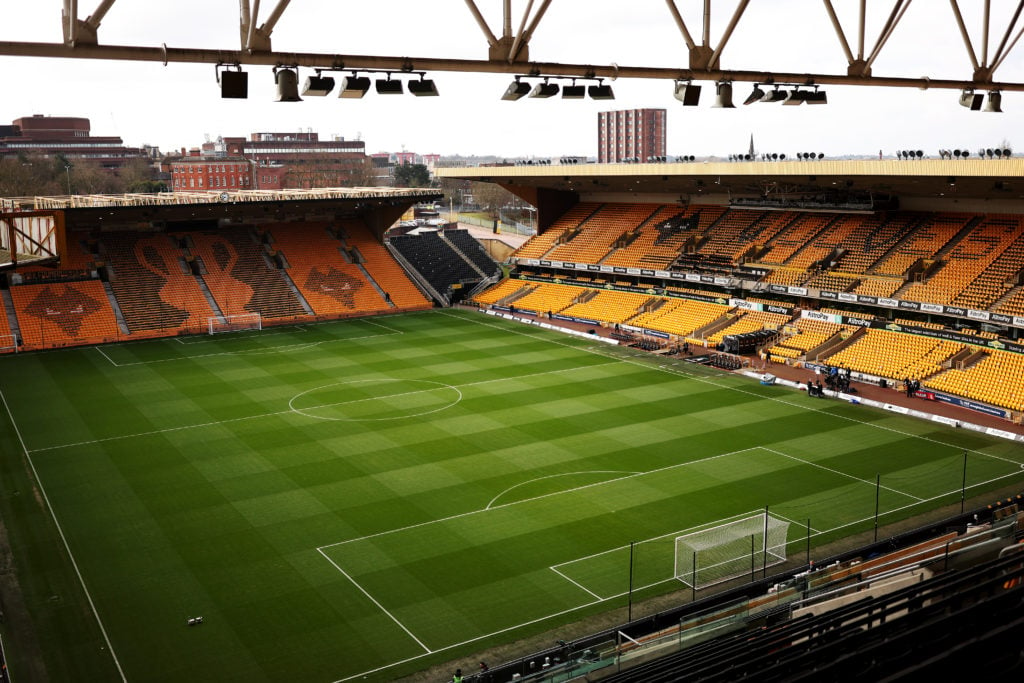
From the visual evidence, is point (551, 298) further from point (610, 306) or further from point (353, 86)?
point (353, 86)

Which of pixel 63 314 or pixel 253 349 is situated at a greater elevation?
pixel 63 314

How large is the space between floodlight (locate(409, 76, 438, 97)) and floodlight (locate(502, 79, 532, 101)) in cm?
104

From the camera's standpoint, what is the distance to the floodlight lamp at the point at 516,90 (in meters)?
11.8

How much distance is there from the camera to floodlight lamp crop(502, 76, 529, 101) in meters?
11.8

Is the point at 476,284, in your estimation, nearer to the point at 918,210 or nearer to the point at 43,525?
the point at 918,210

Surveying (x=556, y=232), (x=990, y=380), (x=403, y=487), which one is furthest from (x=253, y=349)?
(x=990, y=380)

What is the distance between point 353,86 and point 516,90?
2152 millimetres

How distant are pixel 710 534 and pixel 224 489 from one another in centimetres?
1290

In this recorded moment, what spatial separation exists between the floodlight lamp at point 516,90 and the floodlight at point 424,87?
104 centimetres

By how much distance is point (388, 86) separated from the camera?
11.4m

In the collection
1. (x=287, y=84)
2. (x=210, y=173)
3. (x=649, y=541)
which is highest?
(x=210, y=173)

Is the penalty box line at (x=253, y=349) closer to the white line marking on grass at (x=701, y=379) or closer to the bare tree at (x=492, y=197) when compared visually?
the white line marking on grass at (x=701, y=379)

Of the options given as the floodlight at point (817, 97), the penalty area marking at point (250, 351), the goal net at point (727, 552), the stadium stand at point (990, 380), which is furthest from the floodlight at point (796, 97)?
the penalty area marking at point (250, 351)

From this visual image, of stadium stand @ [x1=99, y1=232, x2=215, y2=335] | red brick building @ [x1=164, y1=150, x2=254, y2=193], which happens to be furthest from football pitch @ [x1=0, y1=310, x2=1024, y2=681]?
red brick building @ [x1=164, y1=150, x2=254, y2=193]
